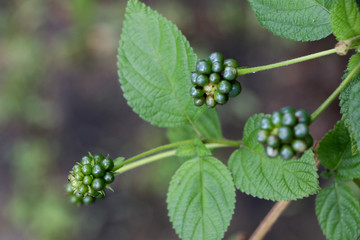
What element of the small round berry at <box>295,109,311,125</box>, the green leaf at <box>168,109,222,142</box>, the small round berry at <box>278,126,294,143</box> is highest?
the green leaf at <box>168,109,222,142</box>

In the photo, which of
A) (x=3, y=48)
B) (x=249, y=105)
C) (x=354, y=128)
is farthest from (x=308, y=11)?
(x=3, y=48)

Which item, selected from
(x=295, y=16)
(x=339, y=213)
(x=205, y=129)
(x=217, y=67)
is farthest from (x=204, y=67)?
(x=339, y=213)

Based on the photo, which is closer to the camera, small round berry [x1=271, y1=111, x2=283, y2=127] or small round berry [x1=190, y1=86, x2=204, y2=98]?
small round berry [x1=271, y1=111, x2=283, y2=127]

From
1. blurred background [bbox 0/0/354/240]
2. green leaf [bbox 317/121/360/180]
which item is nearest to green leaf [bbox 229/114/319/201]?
green leaf [bbox 317/121/360/180]

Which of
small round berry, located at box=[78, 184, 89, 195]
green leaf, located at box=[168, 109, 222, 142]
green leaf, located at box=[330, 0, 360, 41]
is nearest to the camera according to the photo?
green leaf, located at box=[330, 0, 360, 41]

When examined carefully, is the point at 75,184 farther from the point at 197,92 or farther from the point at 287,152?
the point at 287,152

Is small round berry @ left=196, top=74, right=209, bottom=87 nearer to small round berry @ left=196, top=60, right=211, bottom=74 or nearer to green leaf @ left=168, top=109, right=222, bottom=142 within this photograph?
small round berry @ left=196, top=60, right=211, bottom=74
